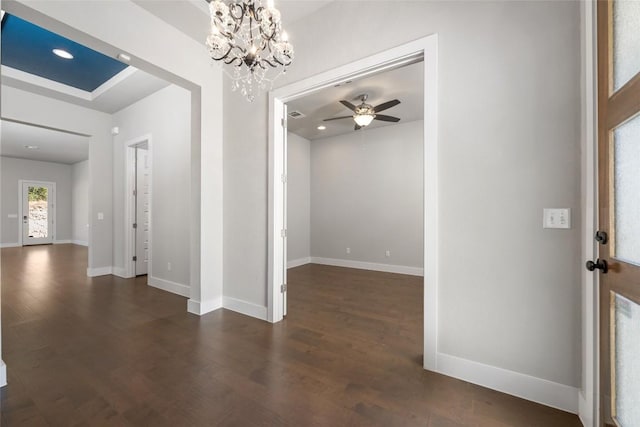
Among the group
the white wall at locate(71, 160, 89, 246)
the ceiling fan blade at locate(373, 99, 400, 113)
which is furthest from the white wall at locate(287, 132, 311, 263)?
the white wall at locate(71, 160, 89, 246)

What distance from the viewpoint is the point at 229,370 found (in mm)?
1965

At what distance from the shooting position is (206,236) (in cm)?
311

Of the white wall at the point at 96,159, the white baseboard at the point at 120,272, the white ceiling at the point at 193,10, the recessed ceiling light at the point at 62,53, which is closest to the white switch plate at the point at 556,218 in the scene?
the white ceiling at the point at 193,10

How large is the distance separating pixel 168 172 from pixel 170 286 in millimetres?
1849

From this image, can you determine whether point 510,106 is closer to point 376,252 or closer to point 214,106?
point 214,106

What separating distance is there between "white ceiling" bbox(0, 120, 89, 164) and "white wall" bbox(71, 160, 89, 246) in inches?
20.4

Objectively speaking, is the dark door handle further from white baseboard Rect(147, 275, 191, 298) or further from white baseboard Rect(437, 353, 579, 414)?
white baseboard Rect(147, 275, 191, 298)

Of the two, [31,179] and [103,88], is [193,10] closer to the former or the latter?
[103,88]

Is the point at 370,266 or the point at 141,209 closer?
the point at 141,209

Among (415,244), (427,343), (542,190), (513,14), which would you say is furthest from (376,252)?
(513,14)

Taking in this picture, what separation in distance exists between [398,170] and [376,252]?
1.85 meters

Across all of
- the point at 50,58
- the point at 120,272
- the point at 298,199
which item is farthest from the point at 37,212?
the point at 298,199

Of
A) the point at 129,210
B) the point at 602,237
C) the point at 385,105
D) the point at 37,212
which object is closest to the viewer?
the point at 602,237

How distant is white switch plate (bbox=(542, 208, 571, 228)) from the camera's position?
5.08 feet
